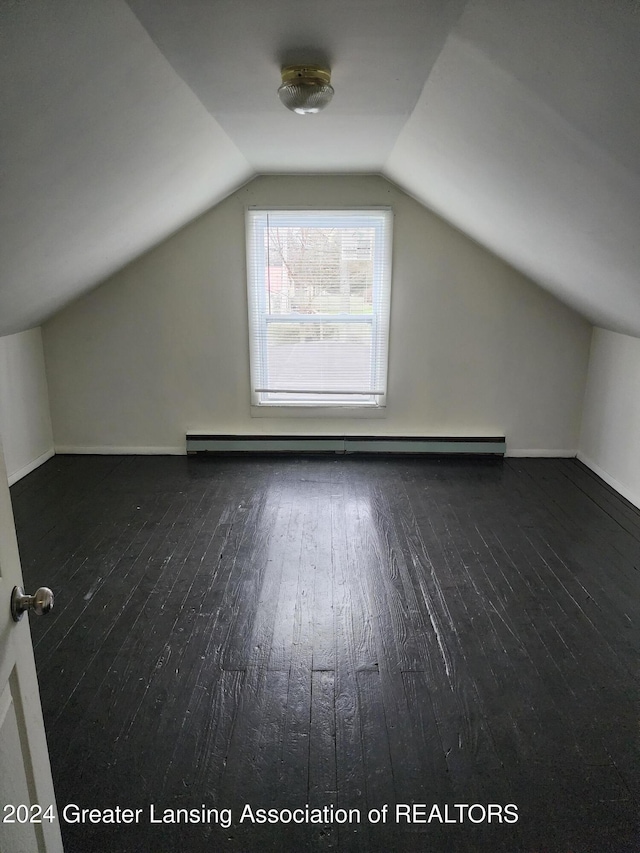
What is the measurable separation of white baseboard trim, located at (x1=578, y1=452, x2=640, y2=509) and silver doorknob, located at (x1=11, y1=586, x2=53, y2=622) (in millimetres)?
3580

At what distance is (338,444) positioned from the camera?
4.48 m

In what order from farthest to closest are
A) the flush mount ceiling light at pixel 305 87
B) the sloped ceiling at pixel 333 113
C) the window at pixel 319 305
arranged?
the window at pixel 319 305, the flush mount ceiling light at pixel 305 87, the sloped ceiling at pixel 333 113

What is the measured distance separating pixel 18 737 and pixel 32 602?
276 millimetres

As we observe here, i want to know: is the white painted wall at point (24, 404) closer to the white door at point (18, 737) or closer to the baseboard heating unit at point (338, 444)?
the baseboard heating unit at point (338, 444)

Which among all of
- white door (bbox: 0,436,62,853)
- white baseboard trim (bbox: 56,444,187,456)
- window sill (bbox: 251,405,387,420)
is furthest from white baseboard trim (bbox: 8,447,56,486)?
white door (bbox: 0,436,62,853)

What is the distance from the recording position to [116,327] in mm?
4324

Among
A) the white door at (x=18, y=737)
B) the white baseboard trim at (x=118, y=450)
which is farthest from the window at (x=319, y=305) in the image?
the white door at (x=18, y=737)

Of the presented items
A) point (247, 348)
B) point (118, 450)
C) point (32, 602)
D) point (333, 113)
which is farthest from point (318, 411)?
point (32, 602)

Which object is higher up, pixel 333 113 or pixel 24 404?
pixel 333 113

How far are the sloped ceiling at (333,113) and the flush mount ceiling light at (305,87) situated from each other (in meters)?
0.06

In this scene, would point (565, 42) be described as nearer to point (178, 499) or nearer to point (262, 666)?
point (262, 666)

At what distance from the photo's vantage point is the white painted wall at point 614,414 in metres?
3.68

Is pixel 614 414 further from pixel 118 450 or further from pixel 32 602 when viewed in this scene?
pixel 32 602

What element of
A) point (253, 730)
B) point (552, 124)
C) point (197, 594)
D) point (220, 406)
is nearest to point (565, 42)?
point (552, 124)
